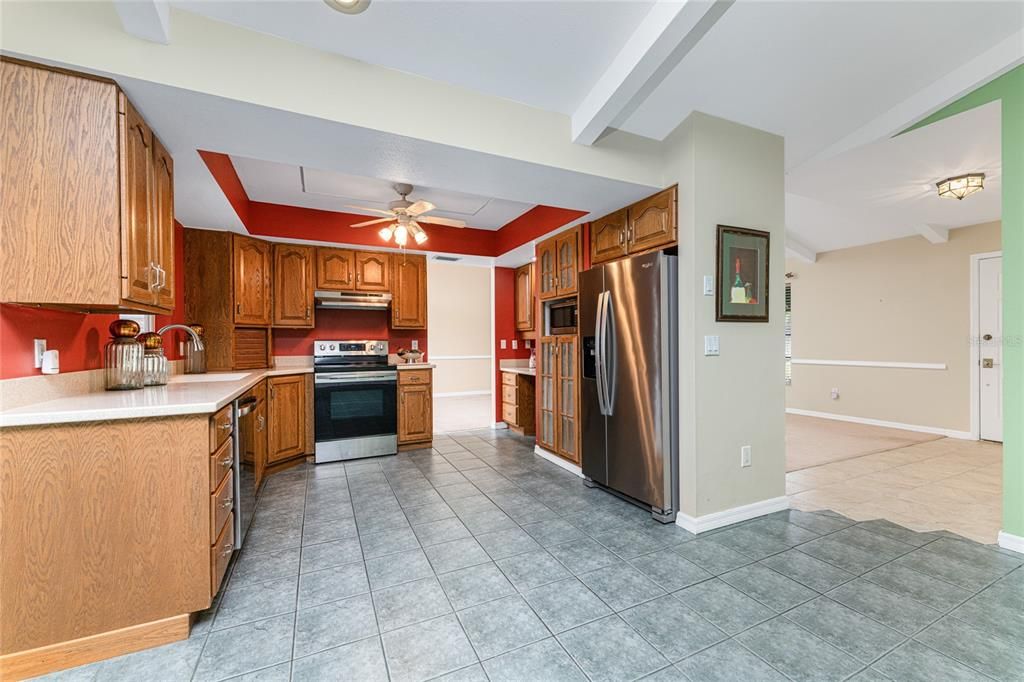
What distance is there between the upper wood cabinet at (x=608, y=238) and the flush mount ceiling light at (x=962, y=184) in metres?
3.01

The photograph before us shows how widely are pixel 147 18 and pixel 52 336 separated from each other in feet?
4.71

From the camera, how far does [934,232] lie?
5066 millimetres

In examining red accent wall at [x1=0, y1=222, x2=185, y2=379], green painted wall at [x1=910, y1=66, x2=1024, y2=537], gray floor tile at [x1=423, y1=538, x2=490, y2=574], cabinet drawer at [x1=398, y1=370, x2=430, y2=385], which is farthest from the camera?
cabinet drawer at [x1=398, y1=370, x2=430, y2=385]

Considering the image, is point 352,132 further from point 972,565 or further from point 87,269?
point 972,565

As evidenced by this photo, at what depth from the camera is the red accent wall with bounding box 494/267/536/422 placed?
5.80m

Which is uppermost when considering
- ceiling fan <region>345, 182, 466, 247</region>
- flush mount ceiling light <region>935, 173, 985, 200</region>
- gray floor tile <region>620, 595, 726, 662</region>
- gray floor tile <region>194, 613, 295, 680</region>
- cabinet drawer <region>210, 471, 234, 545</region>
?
flush mount ceiling light <region>935, 173, 985, 200</region>

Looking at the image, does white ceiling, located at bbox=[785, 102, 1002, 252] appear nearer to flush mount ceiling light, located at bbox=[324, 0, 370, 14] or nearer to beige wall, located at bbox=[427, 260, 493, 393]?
flush mount ceiling light, located at bbox=[324, 0, 370, 14]

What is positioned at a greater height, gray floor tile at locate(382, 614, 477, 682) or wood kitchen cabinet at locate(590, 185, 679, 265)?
wood kitchen cabinet at locate(590, 185, 679, 265)

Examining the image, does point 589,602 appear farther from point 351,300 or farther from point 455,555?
point 351,300

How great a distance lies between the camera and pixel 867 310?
5910mm

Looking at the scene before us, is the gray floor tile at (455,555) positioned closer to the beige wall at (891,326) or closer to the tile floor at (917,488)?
the tile floor at (917,488)

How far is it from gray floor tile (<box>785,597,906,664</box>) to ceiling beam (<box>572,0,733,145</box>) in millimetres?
2475

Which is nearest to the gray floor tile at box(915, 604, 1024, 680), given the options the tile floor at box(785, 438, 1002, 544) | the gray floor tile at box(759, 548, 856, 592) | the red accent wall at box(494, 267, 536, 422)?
the gray floor tile at box(759, 548, 856, 592)

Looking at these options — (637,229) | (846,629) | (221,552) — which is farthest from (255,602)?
(637,229)
